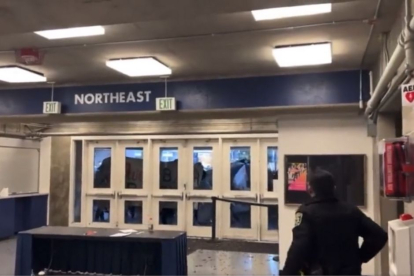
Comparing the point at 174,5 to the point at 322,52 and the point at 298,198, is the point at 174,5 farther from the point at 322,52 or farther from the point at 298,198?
the point at 298,198

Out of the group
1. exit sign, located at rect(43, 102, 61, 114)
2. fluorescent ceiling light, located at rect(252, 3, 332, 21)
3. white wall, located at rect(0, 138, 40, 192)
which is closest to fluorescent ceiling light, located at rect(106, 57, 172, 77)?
exit sign, located at rect(43, 102, 61, 114)

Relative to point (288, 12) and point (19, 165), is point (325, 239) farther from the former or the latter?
point (19, 165)

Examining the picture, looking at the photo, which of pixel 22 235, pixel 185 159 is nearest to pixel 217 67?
pixel 22 235

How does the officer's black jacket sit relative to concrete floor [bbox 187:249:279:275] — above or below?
above

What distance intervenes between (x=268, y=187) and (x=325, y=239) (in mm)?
6225

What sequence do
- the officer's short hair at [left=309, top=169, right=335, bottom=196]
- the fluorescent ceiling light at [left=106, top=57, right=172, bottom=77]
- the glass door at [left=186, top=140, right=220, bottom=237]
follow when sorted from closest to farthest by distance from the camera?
1. the officer's short hair at [left=309, top=169, right=335, bottom=196]
2. the fluorescent ceiling light at [left=106, top=57, right=172, bottom=77]
3. the glass door at [left=186, top=140, right=220, bottom=237]

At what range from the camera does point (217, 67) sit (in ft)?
16.7

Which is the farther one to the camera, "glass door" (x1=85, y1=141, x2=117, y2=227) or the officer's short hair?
"glass door" (x1=85, y1=141, x2=117, y2=227)

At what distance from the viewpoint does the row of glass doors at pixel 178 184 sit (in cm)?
873

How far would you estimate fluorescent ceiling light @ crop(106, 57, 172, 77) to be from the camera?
4.70 m

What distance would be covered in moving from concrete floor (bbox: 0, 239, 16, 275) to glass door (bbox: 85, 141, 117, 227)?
68.9 inches

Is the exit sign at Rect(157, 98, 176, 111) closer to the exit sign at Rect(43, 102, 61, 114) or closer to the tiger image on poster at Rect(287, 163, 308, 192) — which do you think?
the exit sign at Rect(43, 102, 61, 114)

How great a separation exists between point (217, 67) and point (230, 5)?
226cm

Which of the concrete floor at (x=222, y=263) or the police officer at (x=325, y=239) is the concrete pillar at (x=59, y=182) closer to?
the concrete floor at (x=222, y=263)
